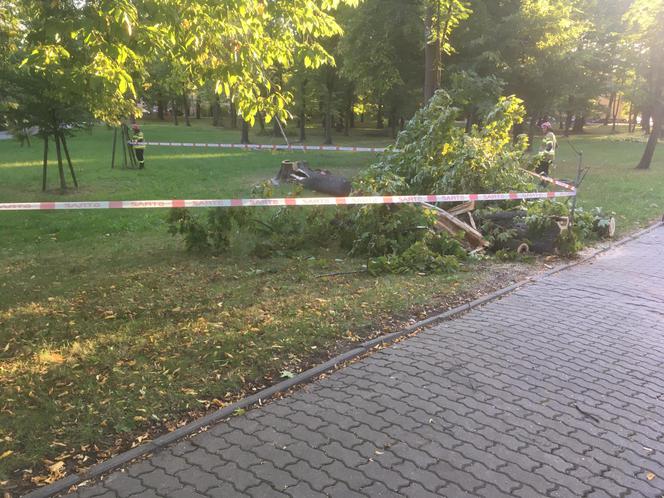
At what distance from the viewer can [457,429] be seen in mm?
3303

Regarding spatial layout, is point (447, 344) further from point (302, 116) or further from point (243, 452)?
point (302, 116)

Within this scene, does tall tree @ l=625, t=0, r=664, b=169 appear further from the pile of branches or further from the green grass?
the pile of branches

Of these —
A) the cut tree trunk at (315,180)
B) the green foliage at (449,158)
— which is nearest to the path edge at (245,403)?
the green foliage at (449,158)

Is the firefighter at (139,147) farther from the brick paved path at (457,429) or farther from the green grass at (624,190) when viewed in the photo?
the brick paved path at (457,429)

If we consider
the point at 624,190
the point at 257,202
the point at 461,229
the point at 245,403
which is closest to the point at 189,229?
the point at 257,202

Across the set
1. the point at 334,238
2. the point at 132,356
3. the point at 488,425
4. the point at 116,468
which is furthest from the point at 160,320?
the point at 334,238

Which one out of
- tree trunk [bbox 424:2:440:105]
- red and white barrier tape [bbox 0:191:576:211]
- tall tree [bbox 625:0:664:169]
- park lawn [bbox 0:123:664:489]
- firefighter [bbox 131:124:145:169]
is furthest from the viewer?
firefighter [bbox 131:124:145:169]

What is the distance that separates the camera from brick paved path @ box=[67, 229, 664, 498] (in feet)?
9.17

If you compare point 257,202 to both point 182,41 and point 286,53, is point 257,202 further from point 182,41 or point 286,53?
point 182,41

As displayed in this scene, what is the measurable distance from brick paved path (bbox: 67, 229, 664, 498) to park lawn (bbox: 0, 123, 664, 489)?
42 centimetres

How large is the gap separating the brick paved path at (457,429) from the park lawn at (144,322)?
0.42 meters

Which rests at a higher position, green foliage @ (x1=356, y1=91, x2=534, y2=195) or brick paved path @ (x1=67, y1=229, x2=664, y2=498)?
green foliage @ (x1=356, y1=91, x2=534, y2=195)

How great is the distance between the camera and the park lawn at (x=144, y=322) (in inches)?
128

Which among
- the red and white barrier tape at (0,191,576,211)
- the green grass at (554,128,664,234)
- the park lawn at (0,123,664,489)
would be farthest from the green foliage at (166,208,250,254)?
the green grass at (554,128,664,234)
